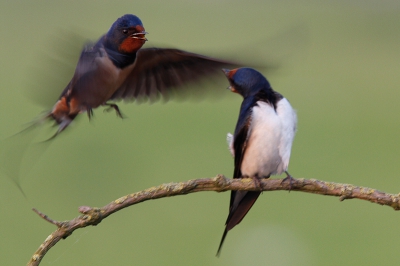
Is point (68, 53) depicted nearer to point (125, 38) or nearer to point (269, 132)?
point (125, 38)

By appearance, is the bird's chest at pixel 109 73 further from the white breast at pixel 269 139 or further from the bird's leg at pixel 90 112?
the white breast at pixel 269 139

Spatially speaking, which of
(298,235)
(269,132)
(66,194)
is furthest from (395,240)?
(269,132)

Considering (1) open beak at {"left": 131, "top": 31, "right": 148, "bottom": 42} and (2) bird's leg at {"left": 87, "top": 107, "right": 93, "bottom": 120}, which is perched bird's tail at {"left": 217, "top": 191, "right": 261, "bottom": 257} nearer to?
(2) bird's leg at {"left": 87, "top": 107, "right": 93, "bottom": 120}

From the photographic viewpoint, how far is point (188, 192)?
Result: 2.27 m

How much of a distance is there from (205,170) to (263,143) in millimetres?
7879

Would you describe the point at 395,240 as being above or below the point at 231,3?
below

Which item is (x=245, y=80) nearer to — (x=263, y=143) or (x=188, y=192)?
(x=263, y=143)

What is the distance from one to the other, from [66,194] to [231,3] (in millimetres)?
23080

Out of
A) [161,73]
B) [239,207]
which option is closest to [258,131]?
[239,207]

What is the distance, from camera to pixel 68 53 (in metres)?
2.24

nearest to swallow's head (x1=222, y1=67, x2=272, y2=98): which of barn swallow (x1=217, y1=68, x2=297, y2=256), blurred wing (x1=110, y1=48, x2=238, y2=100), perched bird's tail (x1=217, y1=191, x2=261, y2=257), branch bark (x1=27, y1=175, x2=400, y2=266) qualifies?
barn swallow (x1=217, y1=68, x2=297, y2=256)

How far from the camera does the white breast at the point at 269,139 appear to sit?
2.93 m

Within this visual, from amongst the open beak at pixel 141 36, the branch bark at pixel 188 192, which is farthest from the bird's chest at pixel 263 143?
the open beak at pixel 141 36

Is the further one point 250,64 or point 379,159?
point 379,159
